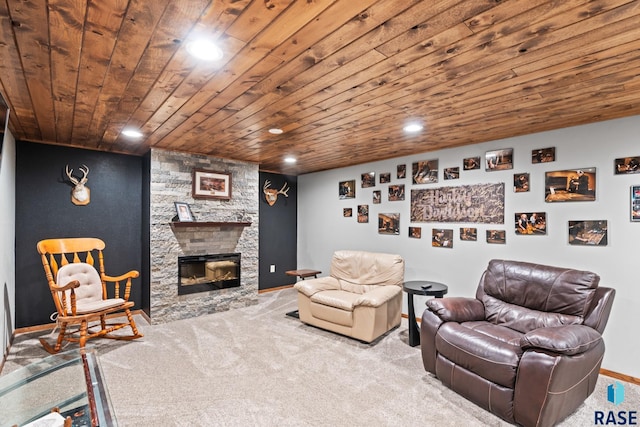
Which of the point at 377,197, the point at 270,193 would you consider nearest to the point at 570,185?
the point at 377,197

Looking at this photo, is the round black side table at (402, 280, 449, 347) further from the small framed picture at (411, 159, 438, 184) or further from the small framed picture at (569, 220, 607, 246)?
the small framed picture at (411, 159, 438, 184)

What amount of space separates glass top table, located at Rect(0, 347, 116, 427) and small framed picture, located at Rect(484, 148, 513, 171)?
394 cm

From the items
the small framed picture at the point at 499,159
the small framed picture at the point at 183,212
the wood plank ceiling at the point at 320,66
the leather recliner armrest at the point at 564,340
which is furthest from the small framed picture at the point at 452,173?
the small framed picture at the point at 183,212

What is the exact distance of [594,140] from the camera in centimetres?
294

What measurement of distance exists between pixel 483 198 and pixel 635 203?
4.16 ft

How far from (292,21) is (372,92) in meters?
0.96

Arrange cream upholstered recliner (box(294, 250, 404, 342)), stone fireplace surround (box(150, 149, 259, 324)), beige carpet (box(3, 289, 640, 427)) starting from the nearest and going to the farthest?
beige carpet (box(3, 289, 640, 427)) → cream upholstered recliner (box(294, 250, 404, 342)) → stone fireplace surround (box(150, 149, 259, 324))

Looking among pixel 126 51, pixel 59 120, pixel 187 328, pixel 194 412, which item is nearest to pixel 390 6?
pixel 126 51

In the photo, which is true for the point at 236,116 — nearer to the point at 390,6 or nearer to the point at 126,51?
the point at 126,51

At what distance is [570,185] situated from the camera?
121 inches

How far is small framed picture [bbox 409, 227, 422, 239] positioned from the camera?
14.2ft

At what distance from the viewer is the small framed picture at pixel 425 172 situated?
13.7 ft

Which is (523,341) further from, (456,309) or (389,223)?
(389,223)

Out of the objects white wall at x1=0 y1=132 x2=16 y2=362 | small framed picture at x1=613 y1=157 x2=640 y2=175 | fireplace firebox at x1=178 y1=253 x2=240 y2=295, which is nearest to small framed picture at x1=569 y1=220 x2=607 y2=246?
small framed picture at x1=613 y1=157 x2=640 y2=175
